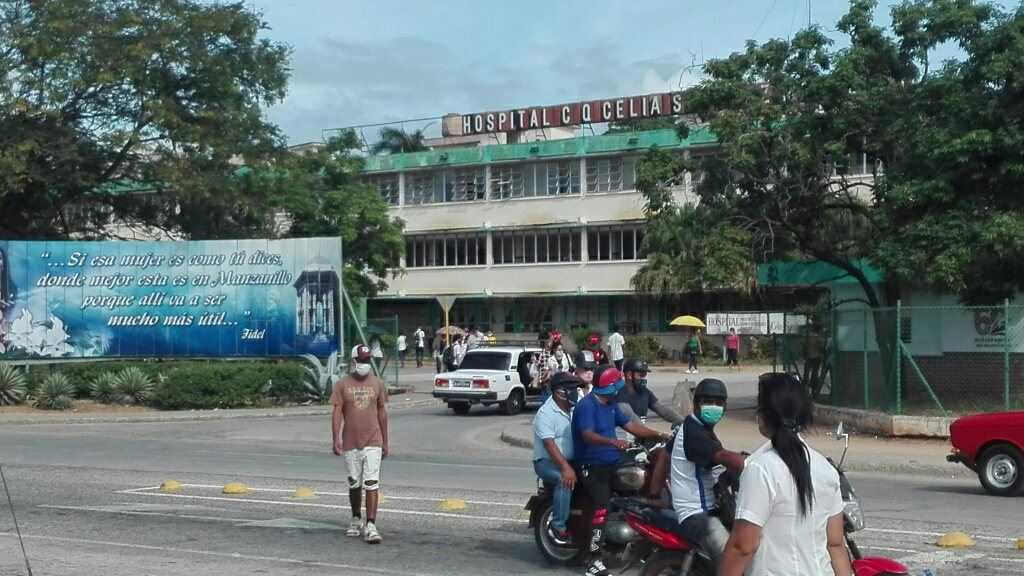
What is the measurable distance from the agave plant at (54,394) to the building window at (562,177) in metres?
37.3

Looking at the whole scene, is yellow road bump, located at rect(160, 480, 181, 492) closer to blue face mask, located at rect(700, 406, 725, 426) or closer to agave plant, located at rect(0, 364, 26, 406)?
blue face mask, located at rect(700, 406, 725, 426)

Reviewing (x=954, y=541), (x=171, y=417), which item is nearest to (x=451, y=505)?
(x=954, y=541)

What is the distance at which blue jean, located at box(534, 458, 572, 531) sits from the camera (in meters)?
9.60

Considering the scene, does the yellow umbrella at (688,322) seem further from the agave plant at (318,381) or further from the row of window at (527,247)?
the agave plant at (318,381)

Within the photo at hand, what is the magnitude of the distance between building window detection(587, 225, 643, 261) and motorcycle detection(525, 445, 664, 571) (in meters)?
53.3

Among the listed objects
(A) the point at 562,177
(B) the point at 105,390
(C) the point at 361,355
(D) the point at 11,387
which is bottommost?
(B) the point at 105,390

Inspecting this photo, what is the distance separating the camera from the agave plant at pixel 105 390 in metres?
31.6

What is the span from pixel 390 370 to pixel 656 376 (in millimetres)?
12587

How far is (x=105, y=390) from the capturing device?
104 ft

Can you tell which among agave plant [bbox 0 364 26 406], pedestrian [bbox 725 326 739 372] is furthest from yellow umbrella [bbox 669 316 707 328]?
agave plant [bbox 0 364 26 406]

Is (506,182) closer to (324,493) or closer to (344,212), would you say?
(344,212)

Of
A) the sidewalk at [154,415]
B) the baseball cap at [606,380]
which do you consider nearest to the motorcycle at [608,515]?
the baseball cap at [606,380]

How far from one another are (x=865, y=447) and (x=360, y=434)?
1120cm

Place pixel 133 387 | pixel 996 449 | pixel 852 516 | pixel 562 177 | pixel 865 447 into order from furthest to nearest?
pixel 562 177, pixel 133 387, pixel 865 447, pixel 996 449, pixel 852 516
